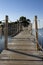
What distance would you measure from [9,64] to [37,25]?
2.10 m

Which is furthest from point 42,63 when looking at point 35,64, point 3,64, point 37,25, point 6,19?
point 6,19

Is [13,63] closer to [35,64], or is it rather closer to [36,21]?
[35,64]

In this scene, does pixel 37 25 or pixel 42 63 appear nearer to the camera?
pixel 42 63

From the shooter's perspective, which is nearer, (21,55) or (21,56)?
(21,56)

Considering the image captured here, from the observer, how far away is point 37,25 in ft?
15.3

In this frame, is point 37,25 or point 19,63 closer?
point 19,63

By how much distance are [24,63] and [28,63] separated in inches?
3.5

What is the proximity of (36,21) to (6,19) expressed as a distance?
1.09 meters

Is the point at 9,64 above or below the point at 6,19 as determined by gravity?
below

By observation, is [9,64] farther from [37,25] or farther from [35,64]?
[37,25]

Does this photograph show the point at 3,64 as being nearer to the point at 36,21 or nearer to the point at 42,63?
the point at 42,63

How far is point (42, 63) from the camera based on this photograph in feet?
9.90

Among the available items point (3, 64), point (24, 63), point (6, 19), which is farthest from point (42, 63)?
point (6, 19)

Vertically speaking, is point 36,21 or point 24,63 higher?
point 36,21
